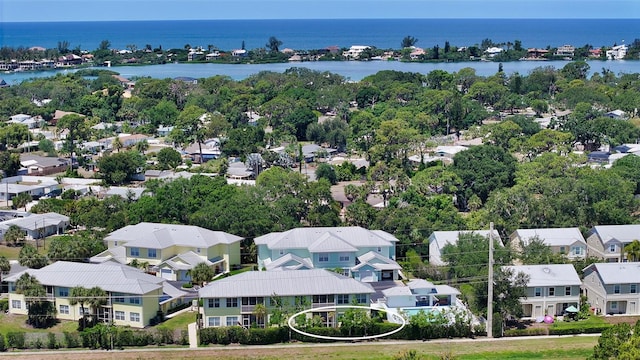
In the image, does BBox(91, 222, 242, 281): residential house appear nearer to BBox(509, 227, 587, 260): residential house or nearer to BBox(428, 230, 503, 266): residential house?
BBox(428, 230, 503, 266): residential house

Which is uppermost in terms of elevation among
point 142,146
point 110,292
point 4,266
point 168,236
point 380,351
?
point 142,146

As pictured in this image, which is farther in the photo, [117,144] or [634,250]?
[117,144]

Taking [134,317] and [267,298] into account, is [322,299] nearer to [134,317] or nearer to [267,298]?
[267,298]

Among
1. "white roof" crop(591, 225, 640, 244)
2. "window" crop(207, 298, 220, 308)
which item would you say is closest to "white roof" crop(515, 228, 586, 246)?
"white roof" crop(591, 225, 640, 244)

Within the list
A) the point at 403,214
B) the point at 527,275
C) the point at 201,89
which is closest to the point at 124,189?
the point at 403,214

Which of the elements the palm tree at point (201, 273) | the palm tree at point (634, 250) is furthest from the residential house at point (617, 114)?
the palm tree at point (201, 273)

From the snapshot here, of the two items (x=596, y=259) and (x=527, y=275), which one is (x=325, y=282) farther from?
(x=596, y=259)

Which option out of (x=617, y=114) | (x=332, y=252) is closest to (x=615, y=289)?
(x=332, y=252)
